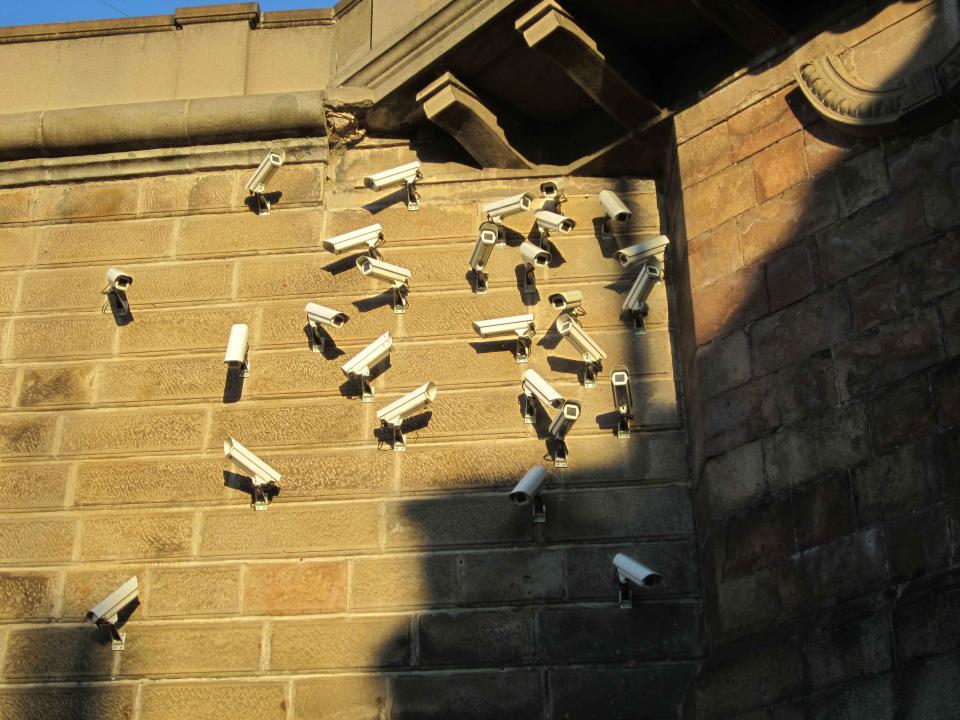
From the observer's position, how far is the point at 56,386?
9.07 m

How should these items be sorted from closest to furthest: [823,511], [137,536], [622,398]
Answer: [823,511], [622,398], [137,536]

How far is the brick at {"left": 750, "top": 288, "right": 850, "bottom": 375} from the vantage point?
24.5 feet

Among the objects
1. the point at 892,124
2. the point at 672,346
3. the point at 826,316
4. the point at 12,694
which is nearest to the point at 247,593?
the point at 12,694

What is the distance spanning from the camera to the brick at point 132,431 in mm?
8734

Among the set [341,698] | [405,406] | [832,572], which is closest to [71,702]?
[341,698]

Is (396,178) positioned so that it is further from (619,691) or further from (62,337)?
(619,691)

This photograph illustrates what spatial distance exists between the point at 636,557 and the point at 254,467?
2.12 meters

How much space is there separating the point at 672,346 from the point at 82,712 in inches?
148

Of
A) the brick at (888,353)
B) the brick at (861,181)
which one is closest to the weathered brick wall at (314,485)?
the brick at (888,353)

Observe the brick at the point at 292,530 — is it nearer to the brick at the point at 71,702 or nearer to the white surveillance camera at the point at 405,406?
the white surveillance camera at the point at 405,406

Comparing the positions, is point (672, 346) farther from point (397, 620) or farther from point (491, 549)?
point (397, 620)

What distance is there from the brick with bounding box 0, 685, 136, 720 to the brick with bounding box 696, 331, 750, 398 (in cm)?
340

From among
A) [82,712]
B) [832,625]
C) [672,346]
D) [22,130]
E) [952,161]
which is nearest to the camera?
[832,625]

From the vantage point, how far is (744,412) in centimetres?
769
